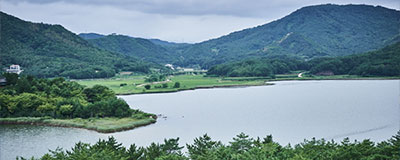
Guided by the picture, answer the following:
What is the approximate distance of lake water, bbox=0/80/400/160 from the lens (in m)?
28.1

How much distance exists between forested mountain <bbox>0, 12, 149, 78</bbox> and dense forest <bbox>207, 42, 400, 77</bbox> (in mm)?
25869

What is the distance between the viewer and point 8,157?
926 inches

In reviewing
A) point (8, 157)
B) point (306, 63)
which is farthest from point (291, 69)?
point (8, 157)

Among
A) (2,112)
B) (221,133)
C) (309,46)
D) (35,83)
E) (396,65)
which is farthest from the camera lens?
(309,46)

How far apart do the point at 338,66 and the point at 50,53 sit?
226ft

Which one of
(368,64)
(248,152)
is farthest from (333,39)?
(248,152)

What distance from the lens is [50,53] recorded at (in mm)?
97062

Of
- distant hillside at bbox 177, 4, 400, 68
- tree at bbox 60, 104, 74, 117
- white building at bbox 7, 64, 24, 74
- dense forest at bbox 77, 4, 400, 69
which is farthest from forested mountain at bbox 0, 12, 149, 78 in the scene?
distant hillside at bbox 177, 4, 400, 68

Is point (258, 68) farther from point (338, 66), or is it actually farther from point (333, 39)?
point (333, 39)

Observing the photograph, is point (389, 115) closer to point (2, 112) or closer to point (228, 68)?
point (2, 112)

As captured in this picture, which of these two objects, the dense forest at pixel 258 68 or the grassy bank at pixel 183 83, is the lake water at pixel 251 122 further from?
the dense forest at pixel 258 68

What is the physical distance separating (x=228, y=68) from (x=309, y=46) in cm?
6971

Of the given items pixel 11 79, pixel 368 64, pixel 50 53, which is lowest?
pixel 11 79

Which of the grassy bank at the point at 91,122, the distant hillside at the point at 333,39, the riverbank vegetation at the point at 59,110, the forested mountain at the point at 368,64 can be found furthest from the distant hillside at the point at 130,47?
the grassy bank at the point at 91,122
